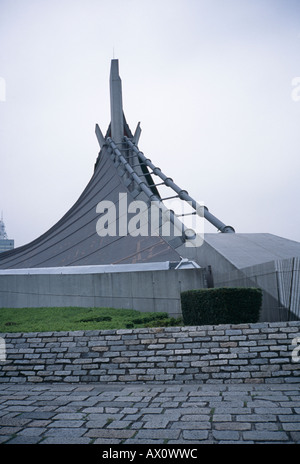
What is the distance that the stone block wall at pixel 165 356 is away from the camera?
640cm

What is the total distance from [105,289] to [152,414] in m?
7.41

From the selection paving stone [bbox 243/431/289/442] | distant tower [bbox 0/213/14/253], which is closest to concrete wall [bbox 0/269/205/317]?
paving stone [bbox 243/431/289/442]

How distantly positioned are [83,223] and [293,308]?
12.1 metres

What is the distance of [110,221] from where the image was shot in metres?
17.0

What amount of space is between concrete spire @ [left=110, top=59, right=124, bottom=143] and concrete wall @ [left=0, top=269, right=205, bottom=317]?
10.4 meters

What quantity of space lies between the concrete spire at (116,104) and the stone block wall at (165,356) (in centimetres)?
1603

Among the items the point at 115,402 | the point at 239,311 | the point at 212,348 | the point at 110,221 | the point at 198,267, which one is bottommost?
the point at 115,402

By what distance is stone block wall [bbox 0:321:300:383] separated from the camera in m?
6.40

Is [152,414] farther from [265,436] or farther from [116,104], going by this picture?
[116,104]

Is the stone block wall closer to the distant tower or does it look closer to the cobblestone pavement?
the cobblestone pavement

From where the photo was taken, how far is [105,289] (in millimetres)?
12109

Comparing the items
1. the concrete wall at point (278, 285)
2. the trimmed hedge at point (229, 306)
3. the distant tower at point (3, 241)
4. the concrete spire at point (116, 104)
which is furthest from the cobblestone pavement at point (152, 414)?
the distant tower at point (3, 241)
